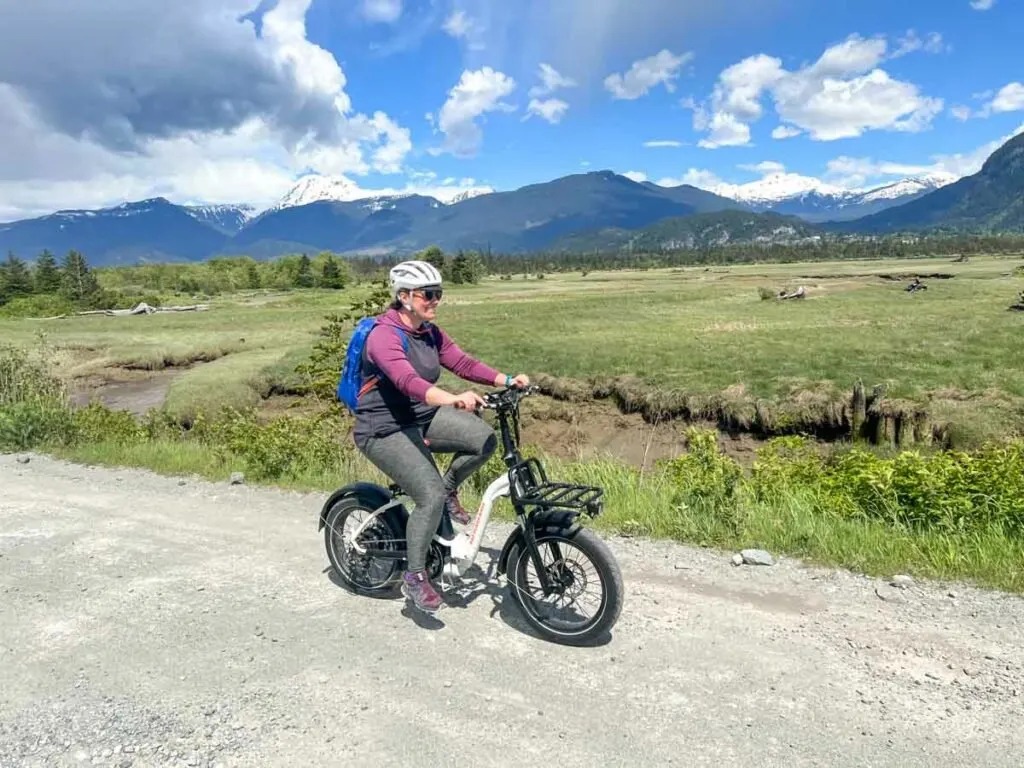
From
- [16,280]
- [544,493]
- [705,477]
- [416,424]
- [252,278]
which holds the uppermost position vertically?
[16,280]

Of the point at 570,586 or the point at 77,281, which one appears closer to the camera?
the point at 570,586

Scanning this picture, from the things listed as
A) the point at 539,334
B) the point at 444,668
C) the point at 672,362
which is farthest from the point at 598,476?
the point at 539,334

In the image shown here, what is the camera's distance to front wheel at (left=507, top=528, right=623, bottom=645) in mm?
5172

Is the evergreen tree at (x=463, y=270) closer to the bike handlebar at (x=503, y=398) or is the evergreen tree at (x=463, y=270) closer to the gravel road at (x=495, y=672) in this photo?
the gravel road at (x=495, y=672)

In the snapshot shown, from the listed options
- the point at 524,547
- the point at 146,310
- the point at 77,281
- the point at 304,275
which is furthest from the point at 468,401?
the point at 304,275

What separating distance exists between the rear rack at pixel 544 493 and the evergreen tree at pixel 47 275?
143843 mm

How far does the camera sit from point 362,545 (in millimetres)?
6352

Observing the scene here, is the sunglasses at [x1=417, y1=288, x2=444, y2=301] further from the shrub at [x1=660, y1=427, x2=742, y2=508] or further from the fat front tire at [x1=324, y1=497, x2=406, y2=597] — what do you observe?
the shrub at [x1=660, y1=427, x2=742, y2=508]

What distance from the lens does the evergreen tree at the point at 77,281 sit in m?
117

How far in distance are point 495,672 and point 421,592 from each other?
103cm

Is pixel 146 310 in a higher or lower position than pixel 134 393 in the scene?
higher

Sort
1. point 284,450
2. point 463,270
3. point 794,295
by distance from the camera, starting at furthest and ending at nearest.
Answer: point 463,270 → point 794,295 → point 284,450

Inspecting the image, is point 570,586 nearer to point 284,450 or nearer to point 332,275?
point 284,450

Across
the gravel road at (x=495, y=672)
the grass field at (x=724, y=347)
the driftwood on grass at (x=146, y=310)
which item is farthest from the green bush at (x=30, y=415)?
the driftwood on grass at (x=146, y=310)
